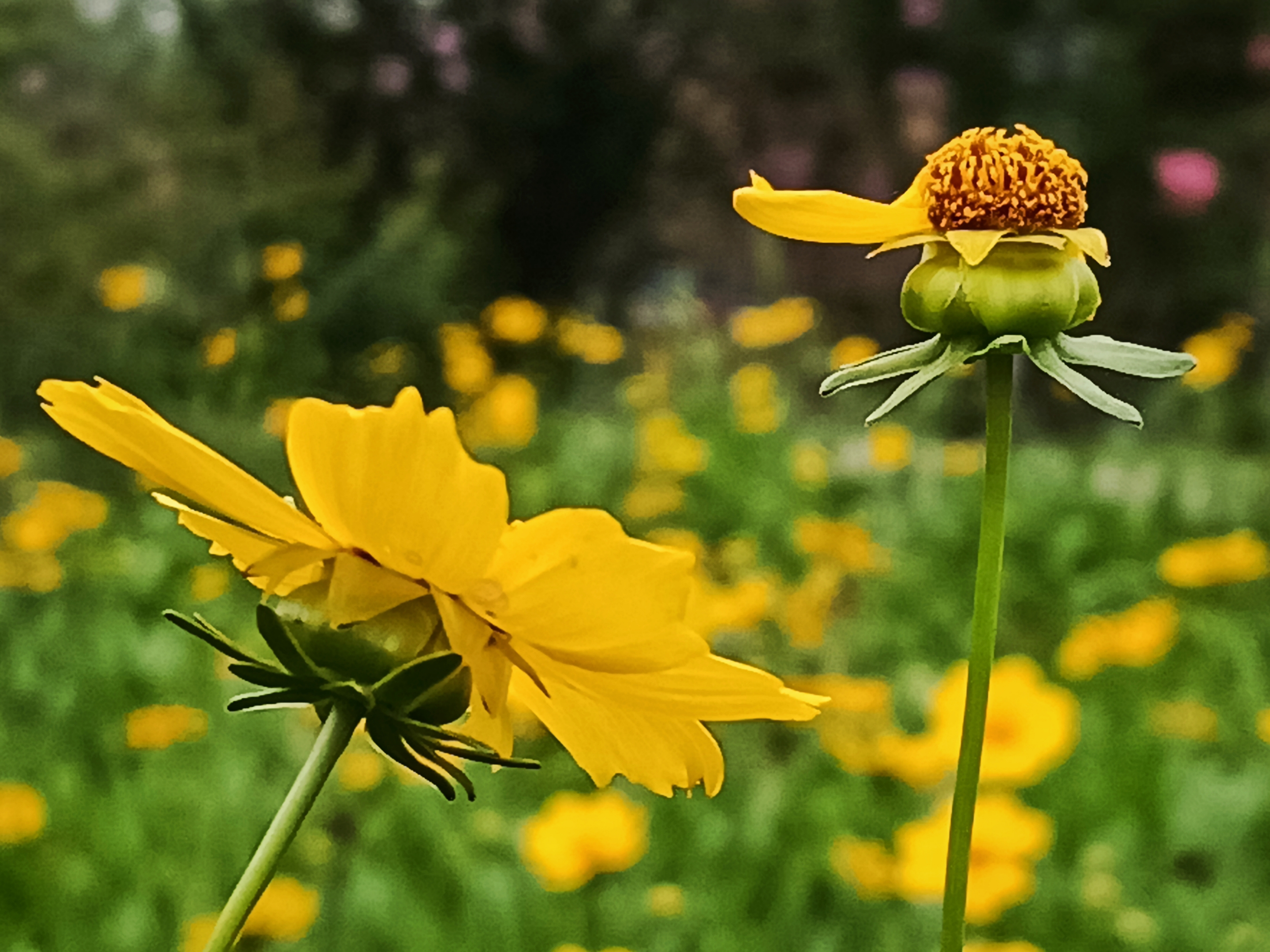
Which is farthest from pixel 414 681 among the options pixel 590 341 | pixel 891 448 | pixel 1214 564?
pixel 590 341

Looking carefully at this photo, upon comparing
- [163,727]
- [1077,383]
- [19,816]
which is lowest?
[1077,383]

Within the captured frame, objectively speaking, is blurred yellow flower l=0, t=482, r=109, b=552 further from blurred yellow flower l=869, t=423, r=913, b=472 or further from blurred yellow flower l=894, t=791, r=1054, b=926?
blurred yellow flower l=894, t=791, r=1054, b=926

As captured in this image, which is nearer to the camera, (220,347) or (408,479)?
(408,479)

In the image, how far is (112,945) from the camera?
941 mm

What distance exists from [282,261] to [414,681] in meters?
2.20

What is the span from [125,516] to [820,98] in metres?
3.29

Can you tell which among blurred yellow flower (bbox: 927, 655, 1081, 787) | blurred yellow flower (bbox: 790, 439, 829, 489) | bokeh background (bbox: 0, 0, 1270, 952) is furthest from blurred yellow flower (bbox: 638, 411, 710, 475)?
blurred yellow flower (bbox: 927, 655, 1081, 787)

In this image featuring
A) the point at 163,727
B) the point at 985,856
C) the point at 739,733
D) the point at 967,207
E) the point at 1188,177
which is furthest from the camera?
the point at 1188,177

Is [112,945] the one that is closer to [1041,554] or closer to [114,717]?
[114,717]

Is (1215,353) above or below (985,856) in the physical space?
above

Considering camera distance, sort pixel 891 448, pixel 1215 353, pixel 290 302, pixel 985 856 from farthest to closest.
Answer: pixel 290 302, pixel 1215 353, pixel 891 448, pixel 985 856

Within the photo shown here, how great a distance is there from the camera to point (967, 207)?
0.86 ft

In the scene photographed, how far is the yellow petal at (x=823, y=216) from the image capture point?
236 mm

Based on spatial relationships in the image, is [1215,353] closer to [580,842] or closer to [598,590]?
[580,842]
